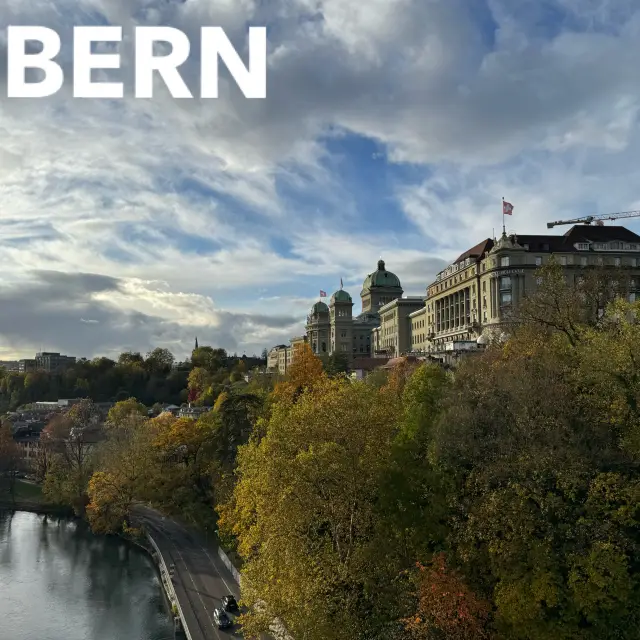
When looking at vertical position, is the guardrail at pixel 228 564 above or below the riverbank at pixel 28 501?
above

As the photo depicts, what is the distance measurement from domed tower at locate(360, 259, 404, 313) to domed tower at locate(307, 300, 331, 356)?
432 inches

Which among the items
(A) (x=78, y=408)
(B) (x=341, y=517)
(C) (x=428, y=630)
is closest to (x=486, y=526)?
(C) (x=428, y=630)

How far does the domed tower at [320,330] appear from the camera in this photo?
16375 centimetres

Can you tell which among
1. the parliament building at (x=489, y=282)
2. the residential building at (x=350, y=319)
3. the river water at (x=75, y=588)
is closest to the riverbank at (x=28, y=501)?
the river water at (x=75, y=588)

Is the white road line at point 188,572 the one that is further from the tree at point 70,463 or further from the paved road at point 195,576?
the tree at point 70,463

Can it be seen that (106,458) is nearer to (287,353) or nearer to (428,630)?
(428,630)

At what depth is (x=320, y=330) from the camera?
539ft

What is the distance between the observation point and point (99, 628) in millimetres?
40406

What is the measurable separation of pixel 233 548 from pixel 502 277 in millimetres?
52257

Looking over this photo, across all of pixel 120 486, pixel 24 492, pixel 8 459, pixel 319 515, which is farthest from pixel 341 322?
pixel 319 515

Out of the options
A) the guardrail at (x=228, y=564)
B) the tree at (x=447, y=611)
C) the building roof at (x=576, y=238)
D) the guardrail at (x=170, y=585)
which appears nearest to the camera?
the tree at (x=447, y=611)

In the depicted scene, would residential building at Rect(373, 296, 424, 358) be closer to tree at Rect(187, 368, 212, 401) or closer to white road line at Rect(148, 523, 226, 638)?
tree at Rect(187, 368, 212, 401)

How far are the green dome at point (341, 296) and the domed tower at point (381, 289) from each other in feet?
28.3

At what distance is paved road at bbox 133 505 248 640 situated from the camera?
35.6m
